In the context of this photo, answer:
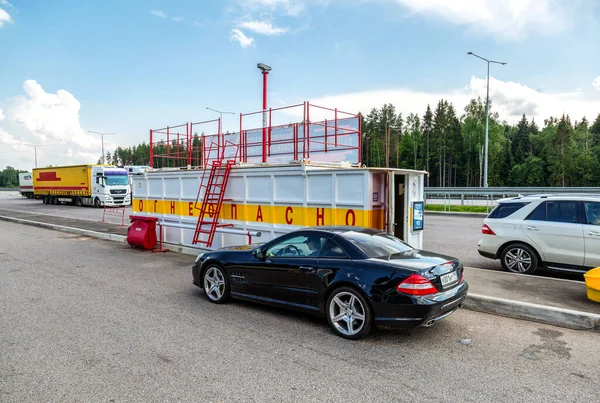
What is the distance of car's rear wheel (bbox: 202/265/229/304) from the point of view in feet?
21.3

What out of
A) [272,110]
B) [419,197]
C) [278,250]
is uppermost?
[272,110]

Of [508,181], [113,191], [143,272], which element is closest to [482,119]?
[508,181]

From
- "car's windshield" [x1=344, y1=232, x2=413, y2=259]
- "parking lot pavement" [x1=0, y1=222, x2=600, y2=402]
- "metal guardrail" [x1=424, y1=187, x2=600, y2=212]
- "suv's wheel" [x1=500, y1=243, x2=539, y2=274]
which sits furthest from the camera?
"metal guardrail" [x1=424, y1=187, x2=600, y2=212]

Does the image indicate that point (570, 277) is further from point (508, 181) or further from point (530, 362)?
point (508, 181)

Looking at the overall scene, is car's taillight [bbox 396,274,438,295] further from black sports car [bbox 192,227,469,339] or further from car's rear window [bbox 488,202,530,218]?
car's rear window [bbox 488,202,530,218]

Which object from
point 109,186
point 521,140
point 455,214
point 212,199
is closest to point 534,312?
point 212,199

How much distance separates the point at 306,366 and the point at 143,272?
579 cm

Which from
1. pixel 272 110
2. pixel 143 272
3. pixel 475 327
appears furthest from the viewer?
pixel 272 110

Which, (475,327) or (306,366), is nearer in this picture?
(306,366)

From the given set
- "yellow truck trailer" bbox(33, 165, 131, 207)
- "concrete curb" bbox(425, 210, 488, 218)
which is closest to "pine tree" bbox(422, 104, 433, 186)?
"concrete curb" bbox(425, 210, 488, 218)

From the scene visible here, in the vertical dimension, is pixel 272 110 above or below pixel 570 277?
above

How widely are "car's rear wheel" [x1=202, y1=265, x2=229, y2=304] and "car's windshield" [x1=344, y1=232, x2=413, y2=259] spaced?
2.15 m

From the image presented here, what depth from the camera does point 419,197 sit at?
9.17 m

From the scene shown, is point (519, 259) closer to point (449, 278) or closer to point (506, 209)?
point (506, 209)
